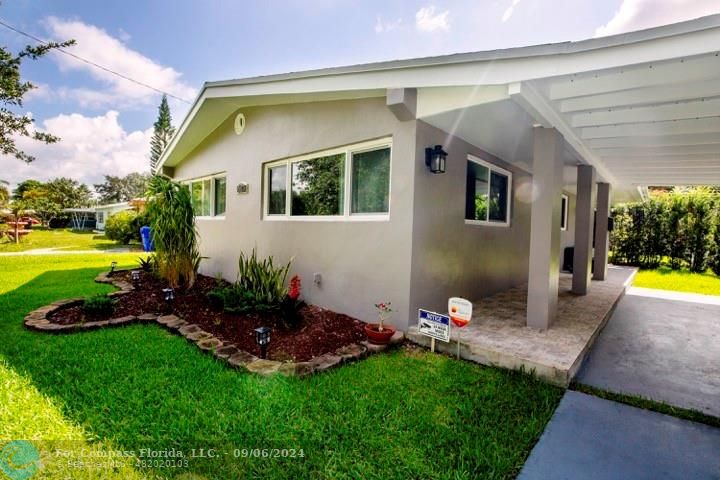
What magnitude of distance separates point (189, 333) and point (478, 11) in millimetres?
7326

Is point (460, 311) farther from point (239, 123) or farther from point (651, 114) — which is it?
point (239, 123)

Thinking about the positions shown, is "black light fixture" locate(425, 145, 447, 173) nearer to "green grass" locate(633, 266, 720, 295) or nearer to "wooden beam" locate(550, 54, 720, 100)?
"wooden beam" locate(550, 54, 720, 100)

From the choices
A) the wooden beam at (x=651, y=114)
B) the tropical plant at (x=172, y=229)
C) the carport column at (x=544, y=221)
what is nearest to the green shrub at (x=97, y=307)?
Result: the tropical plant at (x=172, y=229)

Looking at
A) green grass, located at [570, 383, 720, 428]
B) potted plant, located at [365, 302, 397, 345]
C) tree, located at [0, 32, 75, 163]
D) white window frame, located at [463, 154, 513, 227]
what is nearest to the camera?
green grass, located at [570, 383, 720, 428]

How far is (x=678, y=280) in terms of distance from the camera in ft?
34.8

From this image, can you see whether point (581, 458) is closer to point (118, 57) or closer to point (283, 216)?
point (283, 216)

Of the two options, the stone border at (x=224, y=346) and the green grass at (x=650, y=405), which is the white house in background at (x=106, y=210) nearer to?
the stone border at (x=224, y=346)

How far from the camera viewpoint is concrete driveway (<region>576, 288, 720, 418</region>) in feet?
11.3

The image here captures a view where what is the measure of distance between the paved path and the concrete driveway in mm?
528

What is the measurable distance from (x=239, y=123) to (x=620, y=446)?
8277 millimetres

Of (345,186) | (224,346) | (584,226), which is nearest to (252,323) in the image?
(224,346)

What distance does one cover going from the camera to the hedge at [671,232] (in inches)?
465

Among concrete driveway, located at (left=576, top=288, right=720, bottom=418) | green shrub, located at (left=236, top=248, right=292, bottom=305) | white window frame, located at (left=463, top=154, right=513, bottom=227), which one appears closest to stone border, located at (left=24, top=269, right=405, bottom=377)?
green shrub, located at (left=236, top=248, right=292, bottom=305)

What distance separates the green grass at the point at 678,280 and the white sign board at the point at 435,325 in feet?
29.3
